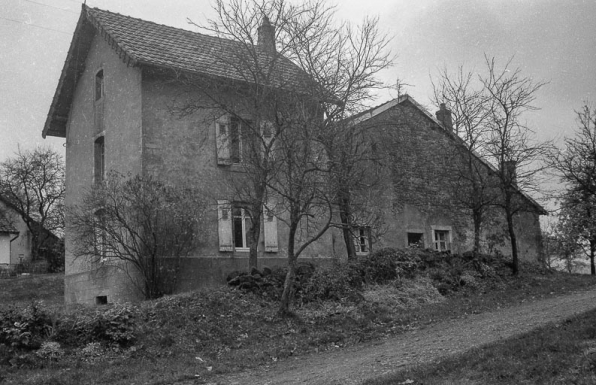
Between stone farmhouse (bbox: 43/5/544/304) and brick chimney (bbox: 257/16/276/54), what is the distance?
0.19 feet

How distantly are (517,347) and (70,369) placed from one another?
7526 millimetres

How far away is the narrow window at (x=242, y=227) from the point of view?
21672 millimetres

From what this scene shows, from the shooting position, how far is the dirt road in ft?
34.7

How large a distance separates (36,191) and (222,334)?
125ft

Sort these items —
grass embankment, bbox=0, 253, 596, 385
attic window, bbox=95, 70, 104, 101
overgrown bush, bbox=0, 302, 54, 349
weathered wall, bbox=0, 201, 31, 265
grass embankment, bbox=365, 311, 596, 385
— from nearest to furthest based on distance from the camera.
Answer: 1. grass embankment, bbox=365, 311, 596, 385
2. grass embankment, bbox=0, 253, 596, 385
3. overgrown bush, bbox=0, 302, 54, 349
4. attic window, bbox=95, 70, 104, 101
5. weathered wall, bbox=0, 201, 31, 265

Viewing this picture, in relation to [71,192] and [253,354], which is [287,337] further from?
[71,192]

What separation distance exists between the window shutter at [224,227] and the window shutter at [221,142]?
142 cm

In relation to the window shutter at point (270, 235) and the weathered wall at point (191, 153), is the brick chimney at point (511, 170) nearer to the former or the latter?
the window shutter at point (270, 235)

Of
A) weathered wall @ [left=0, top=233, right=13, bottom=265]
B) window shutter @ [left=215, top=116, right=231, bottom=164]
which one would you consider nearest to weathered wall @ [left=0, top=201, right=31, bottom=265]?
weathered wall @ [left=0, top=233, right=13, bottom=265]

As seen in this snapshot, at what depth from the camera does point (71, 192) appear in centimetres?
2491

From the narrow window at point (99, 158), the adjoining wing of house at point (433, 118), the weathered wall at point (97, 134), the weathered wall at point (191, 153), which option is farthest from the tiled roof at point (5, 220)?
the adjoining wing of house at point (433, 118)

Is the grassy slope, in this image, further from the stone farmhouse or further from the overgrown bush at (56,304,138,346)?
the stone farmhouse


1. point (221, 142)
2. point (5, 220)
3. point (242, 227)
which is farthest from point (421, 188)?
point (5, 220)

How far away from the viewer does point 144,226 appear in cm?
1834
